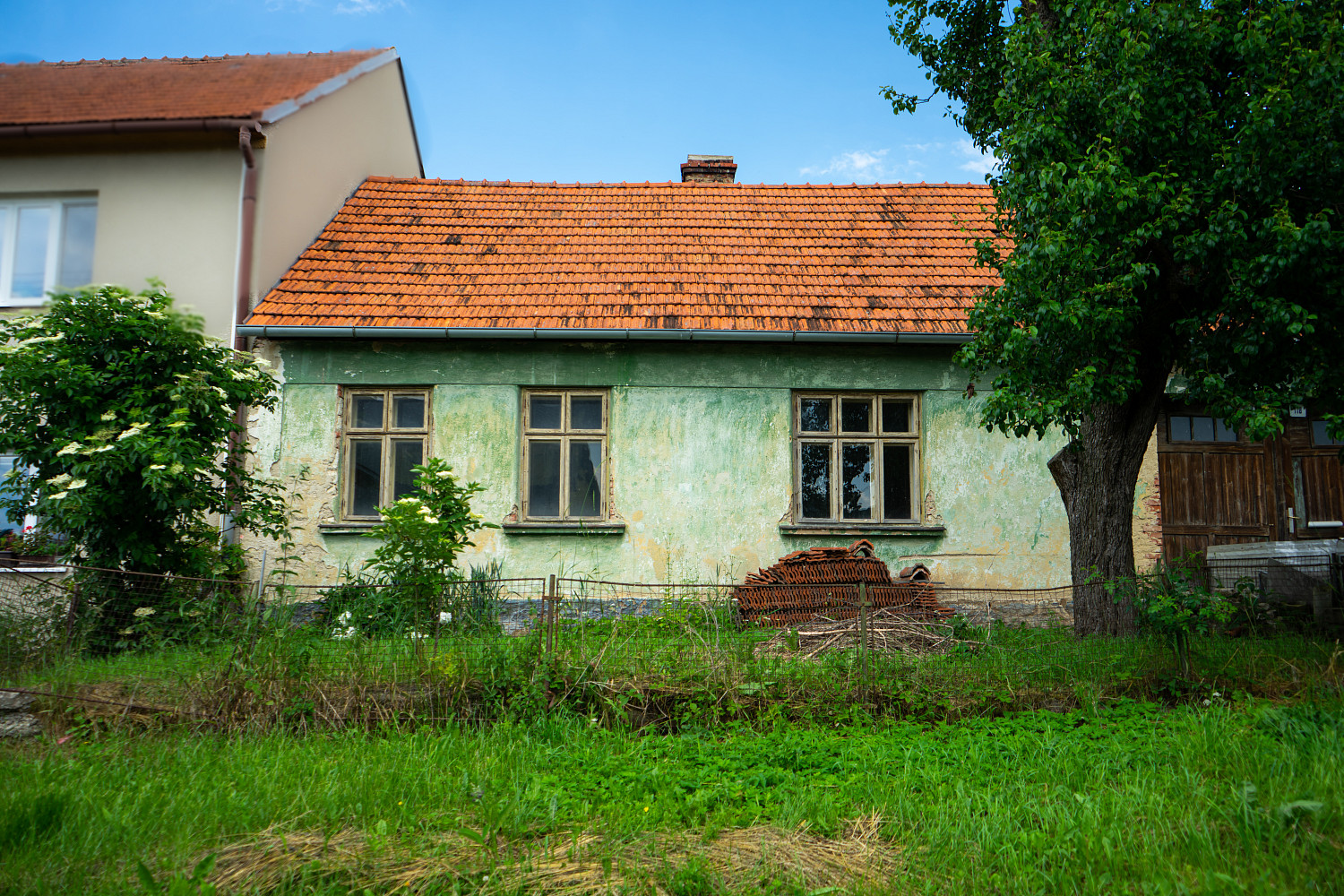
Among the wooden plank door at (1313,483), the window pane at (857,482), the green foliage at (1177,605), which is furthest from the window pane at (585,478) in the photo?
the wooden plank door at (1313,483)

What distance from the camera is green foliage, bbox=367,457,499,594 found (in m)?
6.66

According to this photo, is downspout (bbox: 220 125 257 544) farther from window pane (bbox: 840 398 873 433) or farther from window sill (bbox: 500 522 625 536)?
window pane (bbox: 840 398 873 433)

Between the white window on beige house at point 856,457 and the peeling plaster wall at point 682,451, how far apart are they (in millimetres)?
166

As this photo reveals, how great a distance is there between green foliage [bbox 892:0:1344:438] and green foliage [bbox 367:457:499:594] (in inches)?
176

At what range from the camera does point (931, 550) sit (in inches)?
360

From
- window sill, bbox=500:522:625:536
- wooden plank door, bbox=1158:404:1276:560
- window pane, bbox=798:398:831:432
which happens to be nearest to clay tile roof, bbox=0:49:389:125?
window sill, bbox=500:522:625:536

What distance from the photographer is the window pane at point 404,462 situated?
9172 millimetres

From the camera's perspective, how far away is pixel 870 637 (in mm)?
5789

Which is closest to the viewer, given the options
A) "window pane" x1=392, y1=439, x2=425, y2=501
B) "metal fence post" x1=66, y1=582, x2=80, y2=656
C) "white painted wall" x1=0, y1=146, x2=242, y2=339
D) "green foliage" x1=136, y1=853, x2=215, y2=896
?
"green foliage" x1=136, y1=853, x2=215, y2=896

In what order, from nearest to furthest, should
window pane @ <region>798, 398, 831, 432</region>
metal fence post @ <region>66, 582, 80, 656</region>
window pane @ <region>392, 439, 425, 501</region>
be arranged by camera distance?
metal fence post @ <region>66, 582, 80, 656</region>
window pane @ <region>392, 439, 425, 501</region>
window pane @ <region>798, 398, 831, 432</region>

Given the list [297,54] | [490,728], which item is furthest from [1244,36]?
[297,54]

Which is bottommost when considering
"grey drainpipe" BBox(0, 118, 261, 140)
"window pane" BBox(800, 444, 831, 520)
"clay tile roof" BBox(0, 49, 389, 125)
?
"window pane" BBox(800, 444, 831, 520)

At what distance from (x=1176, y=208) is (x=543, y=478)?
6.40 metres

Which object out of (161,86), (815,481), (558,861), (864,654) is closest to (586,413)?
(815,481)
